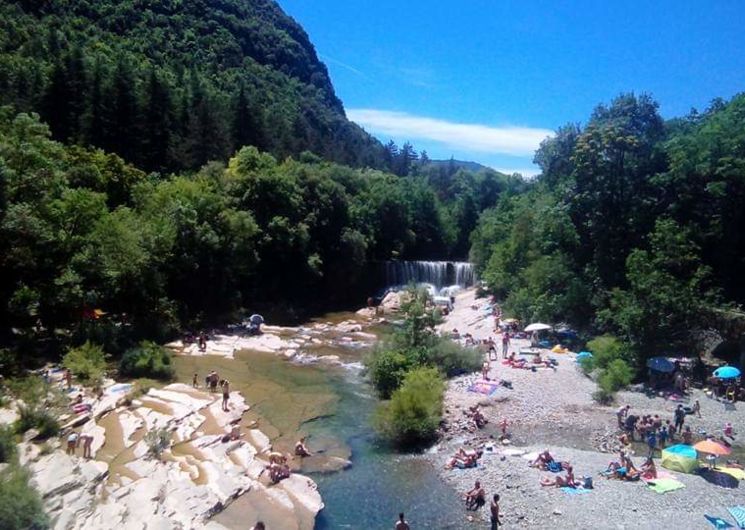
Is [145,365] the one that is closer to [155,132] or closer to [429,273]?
[155,132]

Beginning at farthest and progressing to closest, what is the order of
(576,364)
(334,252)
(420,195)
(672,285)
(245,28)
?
(245,28) < (420,195) < (334,252) < (576,364) < (672,285)

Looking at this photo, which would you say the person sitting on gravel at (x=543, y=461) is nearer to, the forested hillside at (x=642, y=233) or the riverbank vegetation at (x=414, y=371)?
the riverbank vegetation at (x=414, y=371)

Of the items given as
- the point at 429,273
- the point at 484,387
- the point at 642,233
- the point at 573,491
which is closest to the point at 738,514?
the point at 573,491

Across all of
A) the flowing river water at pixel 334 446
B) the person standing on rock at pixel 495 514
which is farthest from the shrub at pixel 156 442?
the person standing on rock at pixel 495 514

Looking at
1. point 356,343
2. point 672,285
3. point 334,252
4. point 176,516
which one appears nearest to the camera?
point 176,516

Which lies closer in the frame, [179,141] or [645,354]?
[645,354]

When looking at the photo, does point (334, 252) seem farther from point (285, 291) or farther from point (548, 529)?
point (548, 529)

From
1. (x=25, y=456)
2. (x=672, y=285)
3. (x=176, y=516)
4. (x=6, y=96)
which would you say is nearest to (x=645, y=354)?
(x=672, y=285)
